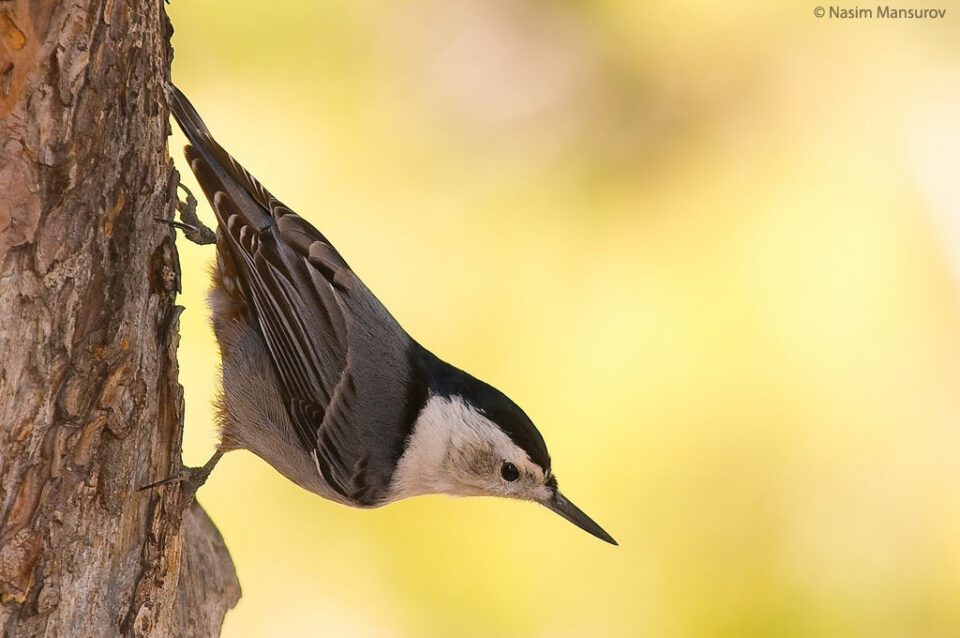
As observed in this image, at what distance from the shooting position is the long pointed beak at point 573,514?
100 inches

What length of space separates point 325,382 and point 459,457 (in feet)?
1.26

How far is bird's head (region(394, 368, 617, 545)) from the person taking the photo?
94.3 inches

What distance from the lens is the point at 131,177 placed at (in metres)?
1.84

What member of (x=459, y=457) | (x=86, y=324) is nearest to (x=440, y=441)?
(x=459, y=457)

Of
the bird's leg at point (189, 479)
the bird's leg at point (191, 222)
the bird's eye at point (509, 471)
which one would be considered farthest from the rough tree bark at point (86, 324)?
the bird's eye at point (509, 471)

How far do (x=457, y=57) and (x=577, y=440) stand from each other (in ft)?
3.95

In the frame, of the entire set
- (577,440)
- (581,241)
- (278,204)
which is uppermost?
(581,241)

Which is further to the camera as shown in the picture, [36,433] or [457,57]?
[457,57]

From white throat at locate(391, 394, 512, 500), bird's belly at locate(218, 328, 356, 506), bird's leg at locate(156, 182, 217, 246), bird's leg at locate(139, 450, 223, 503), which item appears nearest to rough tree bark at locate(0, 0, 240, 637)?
bird's leg at locate(139, 450, 223, 503)

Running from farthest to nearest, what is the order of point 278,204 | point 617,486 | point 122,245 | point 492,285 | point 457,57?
point 457,57
point 492,285
point 617,486
point 278,204
point 122,245

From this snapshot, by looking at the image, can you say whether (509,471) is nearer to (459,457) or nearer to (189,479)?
(459,457)

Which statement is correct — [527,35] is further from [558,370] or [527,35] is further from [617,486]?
[617,486]

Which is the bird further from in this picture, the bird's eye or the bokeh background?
the bokeh background

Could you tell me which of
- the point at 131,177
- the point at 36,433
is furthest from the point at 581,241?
the point at 36,433
